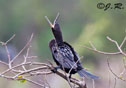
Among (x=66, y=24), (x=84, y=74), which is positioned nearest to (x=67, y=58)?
(x=84, y=74)

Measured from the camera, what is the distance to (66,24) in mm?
22531

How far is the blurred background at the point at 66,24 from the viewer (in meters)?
18.1

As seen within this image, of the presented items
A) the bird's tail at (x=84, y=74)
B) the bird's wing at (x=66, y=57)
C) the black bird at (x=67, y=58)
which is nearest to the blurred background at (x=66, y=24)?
the black bird at (x=67, y=58)

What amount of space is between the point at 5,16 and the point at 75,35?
446cm

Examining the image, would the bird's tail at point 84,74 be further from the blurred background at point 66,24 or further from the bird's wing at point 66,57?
the blurred background at point 66,24

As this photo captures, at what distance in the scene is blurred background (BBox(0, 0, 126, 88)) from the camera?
59.3 feet

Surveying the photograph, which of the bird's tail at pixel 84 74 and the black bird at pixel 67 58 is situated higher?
the black bird at pixel 67 58

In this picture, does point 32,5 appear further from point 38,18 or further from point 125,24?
point 125,24

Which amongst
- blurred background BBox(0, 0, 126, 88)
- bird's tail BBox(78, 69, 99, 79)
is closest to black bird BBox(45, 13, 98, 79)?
bird's tail BBox(78, 69, 99, 79)

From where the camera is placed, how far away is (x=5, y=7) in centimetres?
2394

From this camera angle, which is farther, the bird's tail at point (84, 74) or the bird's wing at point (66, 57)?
the bird's wing at point (66, 57)

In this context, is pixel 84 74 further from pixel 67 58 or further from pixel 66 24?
pixel 66 24

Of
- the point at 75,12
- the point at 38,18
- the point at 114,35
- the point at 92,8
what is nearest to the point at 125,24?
the point at 114,35

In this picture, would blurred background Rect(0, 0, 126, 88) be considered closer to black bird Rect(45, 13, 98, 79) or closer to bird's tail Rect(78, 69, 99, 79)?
black bird Rect(45, 13, 98, 79)
